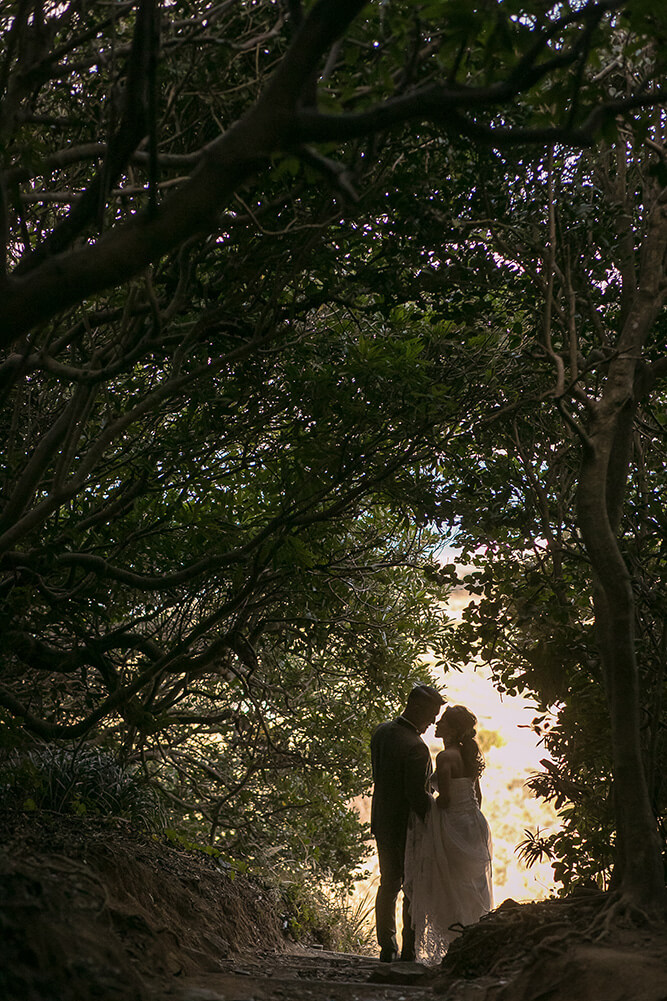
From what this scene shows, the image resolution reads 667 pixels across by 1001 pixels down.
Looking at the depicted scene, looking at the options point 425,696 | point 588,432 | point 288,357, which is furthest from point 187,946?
point 588,432

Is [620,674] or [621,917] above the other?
[620,674]

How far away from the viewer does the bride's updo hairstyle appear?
23.2 feet

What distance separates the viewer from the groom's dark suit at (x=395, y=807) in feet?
22.2

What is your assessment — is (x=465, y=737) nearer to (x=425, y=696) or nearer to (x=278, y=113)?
(x=425, y=696)

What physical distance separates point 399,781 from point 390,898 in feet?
2.95

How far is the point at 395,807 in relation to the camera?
6.86 m

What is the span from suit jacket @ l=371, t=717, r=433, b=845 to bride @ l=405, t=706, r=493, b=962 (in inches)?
5.3

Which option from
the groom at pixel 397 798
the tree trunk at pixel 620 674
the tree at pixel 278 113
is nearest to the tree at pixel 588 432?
the tree trunk at pixel 620 674

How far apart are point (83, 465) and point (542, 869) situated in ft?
89.7

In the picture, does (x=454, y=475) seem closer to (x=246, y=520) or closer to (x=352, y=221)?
(x=246, y=520)

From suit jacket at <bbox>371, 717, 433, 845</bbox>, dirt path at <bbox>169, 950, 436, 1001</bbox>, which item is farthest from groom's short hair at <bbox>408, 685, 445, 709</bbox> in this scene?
dirt path at <bbox>169, 950, 436, 1001</bbox>

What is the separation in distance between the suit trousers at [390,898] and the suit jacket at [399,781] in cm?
8

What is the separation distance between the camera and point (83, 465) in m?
6.18

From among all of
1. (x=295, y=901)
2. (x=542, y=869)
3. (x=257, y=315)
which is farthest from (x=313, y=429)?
(x=542, y=869)
